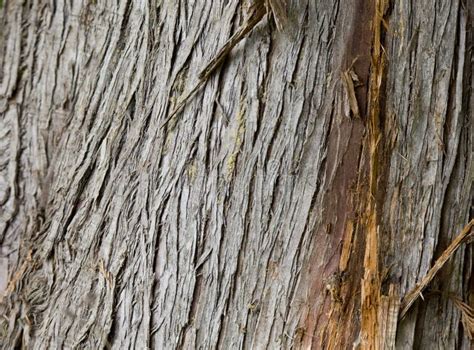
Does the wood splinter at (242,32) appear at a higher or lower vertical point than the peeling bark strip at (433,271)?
higher

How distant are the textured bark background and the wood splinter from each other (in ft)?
0.06

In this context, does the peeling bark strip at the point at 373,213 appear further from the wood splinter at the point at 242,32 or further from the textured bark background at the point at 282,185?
the wood splinter at the point at 242,32

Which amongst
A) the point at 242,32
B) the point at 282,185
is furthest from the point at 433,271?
the point at 242,32

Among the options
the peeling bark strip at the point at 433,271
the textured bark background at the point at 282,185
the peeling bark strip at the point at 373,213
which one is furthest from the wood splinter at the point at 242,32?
the peeling bark strip at the point at 433,271

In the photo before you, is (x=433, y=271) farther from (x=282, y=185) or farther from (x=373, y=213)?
(x=282, y=185)

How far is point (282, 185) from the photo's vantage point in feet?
4.70

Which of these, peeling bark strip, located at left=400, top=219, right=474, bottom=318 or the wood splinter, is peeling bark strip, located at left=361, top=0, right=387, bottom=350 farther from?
the wood splinter

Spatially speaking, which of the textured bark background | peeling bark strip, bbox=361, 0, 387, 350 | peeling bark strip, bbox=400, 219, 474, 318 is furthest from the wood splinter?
peeling bark strip, bbox=400, 219, 474, 318

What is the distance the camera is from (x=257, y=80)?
1462 millimetres

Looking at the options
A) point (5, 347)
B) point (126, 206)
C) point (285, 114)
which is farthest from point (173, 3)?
point (5, 347)

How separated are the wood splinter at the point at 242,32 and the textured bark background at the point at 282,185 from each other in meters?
0.02

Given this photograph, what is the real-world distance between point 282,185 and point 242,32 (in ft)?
1.28

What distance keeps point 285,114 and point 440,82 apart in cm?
39

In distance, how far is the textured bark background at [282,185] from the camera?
142cm
